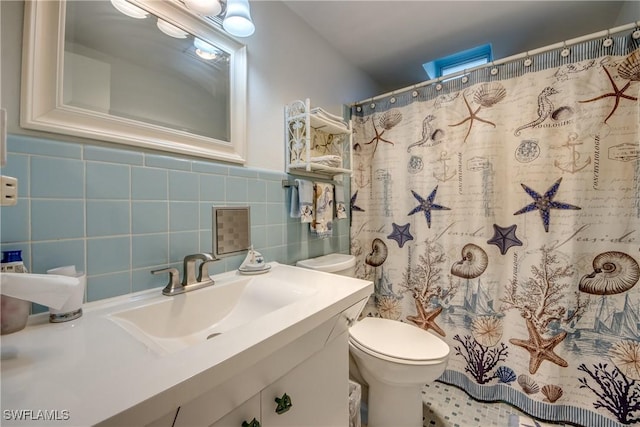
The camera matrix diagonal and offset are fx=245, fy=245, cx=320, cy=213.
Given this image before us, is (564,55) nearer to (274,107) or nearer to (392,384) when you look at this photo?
(274,107)

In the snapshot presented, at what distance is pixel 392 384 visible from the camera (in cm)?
111

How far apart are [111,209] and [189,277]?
312 mm

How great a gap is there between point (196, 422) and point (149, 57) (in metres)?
1.06

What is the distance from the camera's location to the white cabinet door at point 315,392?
617mm

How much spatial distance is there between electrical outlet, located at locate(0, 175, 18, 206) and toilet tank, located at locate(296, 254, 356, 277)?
100cm

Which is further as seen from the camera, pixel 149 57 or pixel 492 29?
pixel 492 29

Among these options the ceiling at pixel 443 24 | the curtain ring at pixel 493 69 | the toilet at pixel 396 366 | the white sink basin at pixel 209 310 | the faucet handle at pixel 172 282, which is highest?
the ceiling at pixel 443 24

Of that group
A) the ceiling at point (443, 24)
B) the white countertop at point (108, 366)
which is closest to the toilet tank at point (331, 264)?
the white countertop at point (108, 366)

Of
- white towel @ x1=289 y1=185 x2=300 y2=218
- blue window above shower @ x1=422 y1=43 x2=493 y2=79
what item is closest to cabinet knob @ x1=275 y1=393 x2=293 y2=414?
white towel @ x1=289 y1=185 x2=300 y2=218

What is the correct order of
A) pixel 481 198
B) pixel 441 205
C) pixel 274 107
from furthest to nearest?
pixel 441 205 → pixel 481 198 → pixel 274 107

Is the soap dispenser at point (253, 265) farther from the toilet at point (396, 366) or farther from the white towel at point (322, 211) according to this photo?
the white towel at point (322, 211)

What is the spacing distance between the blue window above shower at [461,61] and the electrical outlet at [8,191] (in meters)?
2.14

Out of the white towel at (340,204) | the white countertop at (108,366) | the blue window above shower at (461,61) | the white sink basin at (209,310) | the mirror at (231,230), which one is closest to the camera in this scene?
the white countertop at (108,366)

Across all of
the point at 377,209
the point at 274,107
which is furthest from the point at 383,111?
the point at 274,107
